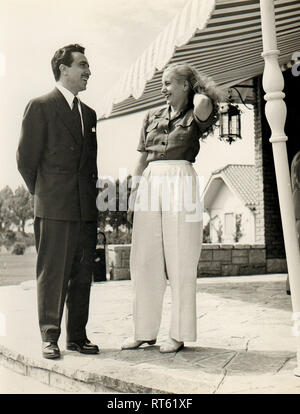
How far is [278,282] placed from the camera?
292 inches

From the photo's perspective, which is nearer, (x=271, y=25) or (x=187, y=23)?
(x=271, y=25)

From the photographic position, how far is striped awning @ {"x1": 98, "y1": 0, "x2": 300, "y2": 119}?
421 centimetres

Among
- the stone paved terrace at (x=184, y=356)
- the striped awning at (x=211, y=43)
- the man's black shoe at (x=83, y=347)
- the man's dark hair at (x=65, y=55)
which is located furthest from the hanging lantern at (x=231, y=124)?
the man's black shoe at (x=83, y=347)

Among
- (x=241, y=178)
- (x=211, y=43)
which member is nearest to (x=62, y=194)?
(x=211, y=43)

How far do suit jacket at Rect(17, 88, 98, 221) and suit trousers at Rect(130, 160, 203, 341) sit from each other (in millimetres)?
421

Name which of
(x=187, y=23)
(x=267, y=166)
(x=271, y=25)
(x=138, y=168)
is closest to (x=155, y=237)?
(x=138, y=168)

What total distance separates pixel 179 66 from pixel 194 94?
0.22 m

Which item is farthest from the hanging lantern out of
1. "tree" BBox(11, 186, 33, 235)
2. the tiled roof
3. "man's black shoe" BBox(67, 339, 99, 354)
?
the tiled roof

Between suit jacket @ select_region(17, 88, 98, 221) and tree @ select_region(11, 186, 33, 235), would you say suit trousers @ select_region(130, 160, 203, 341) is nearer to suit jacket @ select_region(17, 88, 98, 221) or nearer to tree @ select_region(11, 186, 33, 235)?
suit jacket @ select_region(17, 88, 98, 221)

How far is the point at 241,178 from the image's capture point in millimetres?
23109

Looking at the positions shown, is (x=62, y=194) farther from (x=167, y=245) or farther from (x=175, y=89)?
(x=175, y=89)

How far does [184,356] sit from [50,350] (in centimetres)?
88

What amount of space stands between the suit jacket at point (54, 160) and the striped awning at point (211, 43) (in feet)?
4.46

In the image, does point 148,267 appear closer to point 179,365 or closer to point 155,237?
point 155,237
